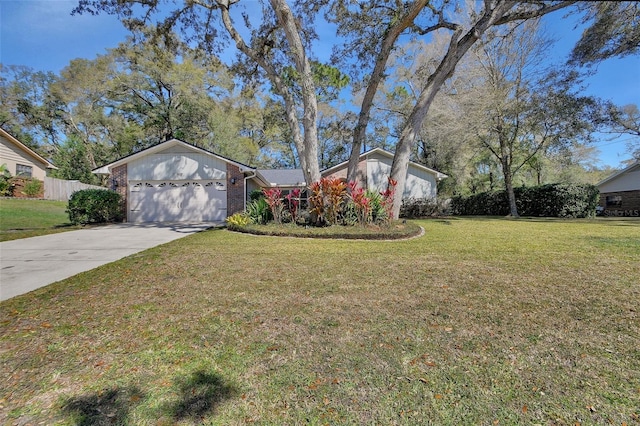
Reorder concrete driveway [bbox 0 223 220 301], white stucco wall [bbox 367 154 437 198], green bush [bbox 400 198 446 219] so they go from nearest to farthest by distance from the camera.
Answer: concrete driveway [bbox 0 223 220 301] < green bush [bbox 400 198 446 219] < white stucco wall [bbox 367 154 437 198]

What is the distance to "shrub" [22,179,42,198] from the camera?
1681 cm

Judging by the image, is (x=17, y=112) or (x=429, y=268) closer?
(x=429, y=268)

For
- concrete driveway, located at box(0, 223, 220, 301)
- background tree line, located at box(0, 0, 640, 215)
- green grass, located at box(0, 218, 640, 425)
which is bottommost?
green grass, located at box(0, 218, 640, 425)

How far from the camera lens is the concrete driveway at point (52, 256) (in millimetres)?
3783

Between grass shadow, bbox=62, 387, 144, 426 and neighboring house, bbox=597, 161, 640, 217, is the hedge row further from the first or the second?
grass shadow, bbox=62, 387, 144, 426

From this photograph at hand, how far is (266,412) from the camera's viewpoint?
1.57 metres

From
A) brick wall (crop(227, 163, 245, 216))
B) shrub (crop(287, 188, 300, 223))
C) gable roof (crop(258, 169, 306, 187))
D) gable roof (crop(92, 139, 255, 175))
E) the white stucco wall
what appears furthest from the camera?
gable roof (crop(258, 169, 306, 187))

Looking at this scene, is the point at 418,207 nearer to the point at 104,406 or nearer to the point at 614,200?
the point at 614,200

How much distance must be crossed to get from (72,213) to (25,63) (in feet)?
78.0

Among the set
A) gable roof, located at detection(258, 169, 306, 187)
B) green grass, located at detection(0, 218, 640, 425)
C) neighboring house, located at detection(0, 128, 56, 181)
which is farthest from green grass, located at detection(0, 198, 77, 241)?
gable roof, located at detection(258, 169, 306, 187)

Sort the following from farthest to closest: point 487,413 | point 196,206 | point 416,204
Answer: point 416,204, point 196,206, point 487,413

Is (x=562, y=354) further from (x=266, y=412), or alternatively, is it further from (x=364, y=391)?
(x=266, y=412)

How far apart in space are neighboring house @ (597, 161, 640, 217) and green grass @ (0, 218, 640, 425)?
21.9 meters

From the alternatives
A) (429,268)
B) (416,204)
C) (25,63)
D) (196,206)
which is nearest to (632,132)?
(416,204)
